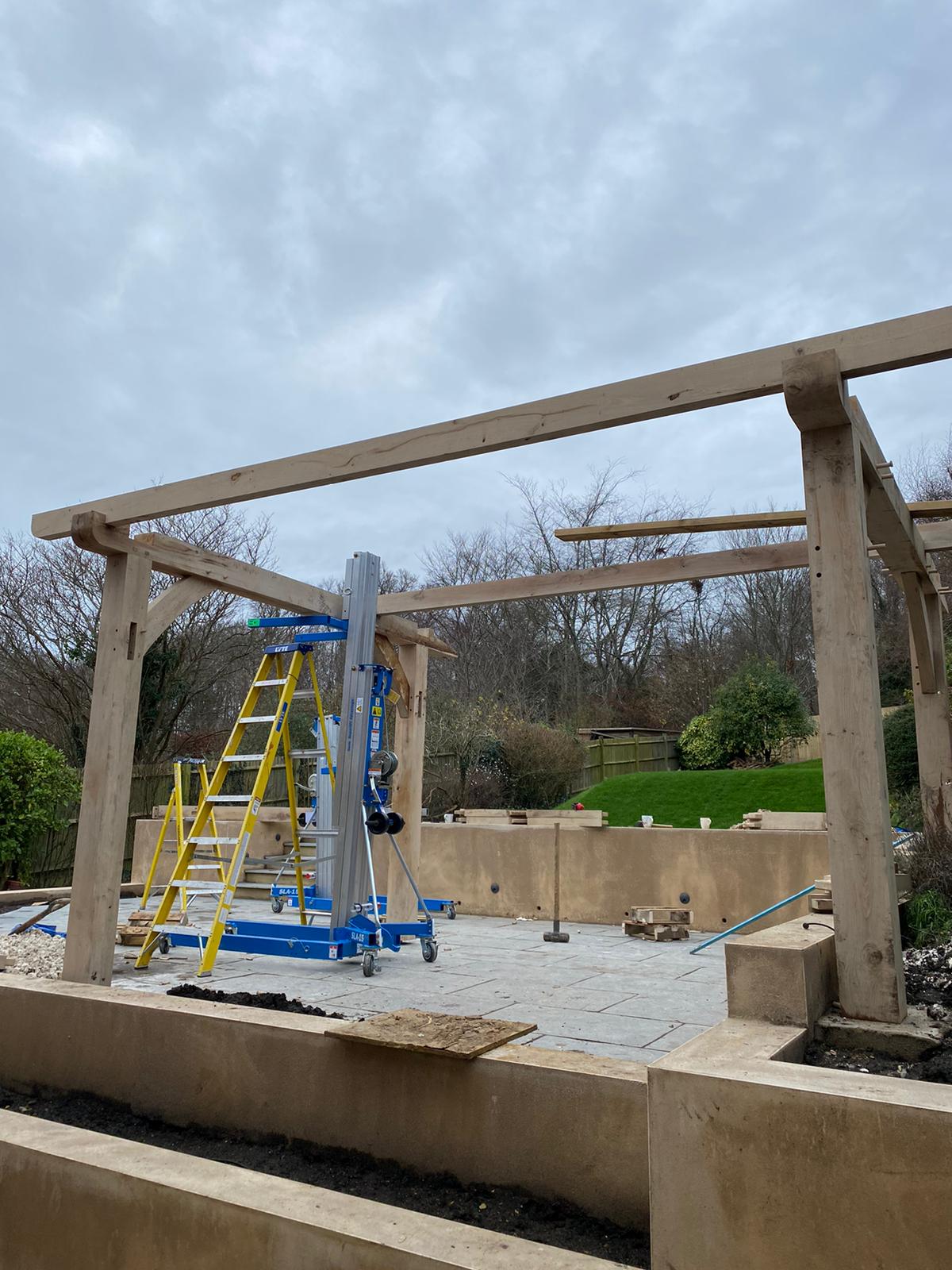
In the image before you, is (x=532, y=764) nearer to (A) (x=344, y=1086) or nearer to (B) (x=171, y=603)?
(B) (x=171, y=603)

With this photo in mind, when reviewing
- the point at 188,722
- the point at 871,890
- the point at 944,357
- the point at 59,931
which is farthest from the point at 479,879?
the point at 188,722

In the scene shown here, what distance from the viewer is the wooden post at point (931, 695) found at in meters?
5.59

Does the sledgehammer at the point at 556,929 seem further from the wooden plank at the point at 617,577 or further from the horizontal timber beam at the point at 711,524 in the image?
the horizontal timber beam at the point at 711,524

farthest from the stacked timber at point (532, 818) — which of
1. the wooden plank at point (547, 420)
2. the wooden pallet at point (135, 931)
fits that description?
the wooden plank at point (547, 420)

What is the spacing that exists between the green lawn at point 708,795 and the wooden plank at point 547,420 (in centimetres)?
1105

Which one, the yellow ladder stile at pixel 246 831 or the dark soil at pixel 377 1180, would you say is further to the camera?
the yellow ladder stile at pixel 246 831

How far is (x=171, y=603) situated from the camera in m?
4.45

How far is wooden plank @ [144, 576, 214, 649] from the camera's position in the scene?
13.9ft

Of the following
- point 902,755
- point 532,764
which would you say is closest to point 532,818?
point 532,764

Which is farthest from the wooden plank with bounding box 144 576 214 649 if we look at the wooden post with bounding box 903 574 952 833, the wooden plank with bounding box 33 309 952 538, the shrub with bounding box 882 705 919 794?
the shrub with bounding box 882 705 919 794

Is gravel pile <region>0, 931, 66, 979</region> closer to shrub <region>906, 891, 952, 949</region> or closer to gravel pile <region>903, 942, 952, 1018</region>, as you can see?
gravel pile <region>903, 942, 952, 1018</region>

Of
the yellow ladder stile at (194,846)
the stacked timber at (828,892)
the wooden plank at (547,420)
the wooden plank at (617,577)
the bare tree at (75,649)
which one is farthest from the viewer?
the bare tree at (75,649)

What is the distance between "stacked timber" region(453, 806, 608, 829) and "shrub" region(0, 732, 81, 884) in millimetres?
4910

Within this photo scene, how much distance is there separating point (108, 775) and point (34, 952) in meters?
2.54
